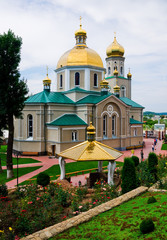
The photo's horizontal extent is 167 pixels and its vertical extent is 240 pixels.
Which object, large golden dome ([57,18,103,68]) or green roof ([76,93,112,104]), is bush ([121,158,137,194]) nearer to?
green roof ([76,93,112,104])

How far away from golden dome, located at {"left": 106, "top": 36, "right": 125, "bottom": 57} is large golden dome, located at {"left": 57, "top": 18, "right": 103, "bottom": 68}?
10.6 metres

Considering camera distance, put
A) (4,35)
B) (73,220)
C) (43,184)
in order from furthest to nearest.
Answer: (4,35)
(43,184)
(73,220)

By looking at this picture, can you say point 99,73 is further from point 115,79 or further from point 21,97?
point 21,97

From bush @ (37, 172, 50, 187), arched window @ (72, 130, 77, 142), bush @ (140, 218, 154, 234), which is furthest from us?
arched window @ (72, 130, 77, 142)

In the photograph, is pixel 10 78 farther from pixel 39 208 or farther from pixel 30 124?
pixel 30 124

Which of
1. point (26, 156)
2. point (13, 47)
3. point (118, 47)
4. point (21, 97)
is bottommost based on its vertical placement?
point (26, 156)

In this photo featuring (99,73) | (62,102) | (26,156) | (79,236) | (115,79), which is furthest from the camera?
(115,79)

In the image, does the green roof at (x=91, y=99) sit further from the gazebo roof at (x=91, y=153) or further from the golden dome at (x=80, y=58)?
the gazebo roof at (x=91, y=153)

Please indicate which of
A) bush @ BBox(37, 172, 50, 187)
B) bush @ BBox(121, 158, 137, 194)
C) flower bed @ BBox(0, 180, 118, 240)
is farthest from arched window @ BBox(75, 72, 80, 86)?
bush @ BBox(121, 158, 137, 194)

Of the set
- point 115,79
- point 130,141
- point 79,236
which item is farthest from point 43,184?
point 115,79

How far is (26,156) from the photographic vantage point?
26.9 meters

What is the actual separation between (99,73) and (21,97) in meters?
18.0

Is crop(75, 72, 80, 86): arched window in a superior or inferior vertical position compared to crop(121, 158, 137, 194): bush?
superior

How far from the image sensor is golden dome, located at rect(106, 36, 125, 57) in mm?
43031
